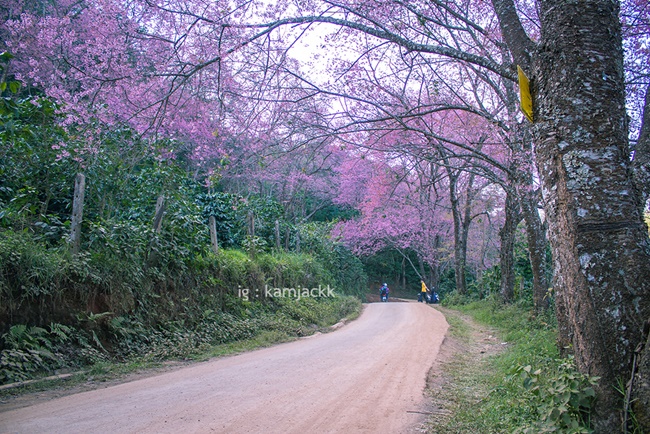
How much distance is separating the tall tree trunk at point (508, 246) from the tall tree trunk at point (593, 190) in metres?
11.7

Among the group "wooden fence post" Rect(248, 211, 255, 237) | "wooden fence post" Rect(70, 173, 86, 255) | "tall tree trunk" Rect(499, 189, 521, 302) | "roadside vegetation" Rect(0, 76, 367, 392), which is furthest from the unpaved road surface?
"tall tree trunk" Rect(499, 189, 521, 302)

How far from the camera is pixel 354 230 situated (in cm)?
2762

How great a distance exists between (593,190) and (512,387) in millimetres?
2697

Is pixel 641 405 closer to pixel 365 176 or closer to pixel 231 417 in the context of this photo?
pixel 231 417

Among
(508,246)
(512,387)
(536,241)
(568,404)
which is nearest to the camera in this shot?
(568,404)

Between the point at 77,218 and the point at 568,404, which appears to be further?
the point at 77,218

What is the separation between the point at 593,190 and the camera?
346 cm

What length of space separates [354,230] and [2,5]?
19238mm

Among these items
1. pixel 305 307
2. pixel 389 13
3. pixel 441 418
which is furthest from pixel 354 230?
pixel 441 418

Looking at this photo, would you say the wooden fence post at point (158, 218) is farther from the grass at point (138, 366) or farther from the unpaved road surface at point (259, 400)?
the unpaved road surface at point (259, 400)

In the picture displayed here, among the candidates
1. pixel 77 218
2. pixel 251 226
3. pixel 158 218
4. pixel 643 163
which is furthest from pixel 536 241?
pixel 77 218

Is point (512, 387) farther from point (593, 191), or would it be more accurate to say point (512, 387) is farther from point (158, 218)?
point (158, 218)

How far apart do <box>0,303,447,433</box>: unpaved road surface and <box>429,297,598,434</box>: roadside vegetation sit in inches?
16.3

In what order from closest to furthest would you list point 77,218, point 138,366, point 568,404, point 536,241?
1. point 568,404
2. point 138,366
3. point 77,218
4. point 536,241
